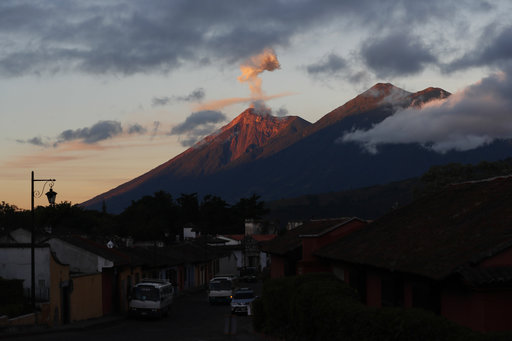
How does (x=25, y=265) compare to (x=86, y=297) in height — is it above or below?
above

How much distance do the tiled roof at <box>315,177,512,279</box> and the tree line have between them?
4438 inches

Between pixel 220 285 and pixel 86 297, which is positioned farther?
pixel 220 285

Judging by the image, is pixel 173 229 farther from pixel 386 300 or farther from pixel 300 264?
pixel 386 300

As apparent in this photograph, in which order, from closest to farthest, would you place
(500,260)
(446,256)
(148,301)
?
(500,260) < (446,256) < (148,301)

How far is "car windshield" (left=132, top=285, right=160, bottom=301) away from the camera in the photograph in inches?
1617

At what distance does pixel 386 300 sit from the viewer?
923 inches

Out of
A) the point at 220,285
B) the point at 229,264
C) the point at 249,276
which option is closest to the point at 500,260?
the point at 220,285

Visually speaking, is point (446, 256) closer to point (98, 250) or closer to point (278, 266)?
point (98, 250)

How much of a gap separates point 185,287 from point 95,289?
105 ft

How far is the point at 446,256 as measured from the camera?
18.2m

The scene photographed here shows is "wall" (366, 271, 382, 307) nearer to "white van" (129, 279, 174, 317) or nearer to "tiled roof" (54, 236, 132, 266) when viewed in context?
"white van" (129, 279, 174, 317)

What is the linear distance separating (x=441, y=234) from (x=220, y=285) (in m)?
35.9

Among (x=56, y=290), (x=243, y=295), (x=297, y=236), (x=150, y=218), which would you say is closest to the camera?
(x=56, y=290)

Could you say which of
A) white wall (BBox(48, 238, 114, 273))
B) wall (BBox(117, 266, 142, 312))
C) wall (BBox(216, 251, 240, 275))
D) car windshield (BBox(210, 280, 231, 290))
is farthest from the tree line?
white wall (BBox(48, 238, 114, 273))
